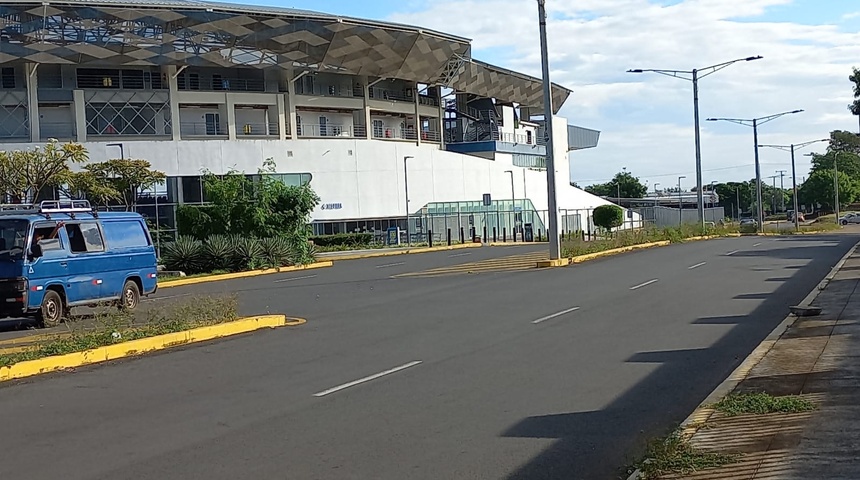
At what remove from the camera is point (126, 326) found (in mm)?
15438

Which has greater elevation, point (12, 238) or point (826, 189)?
point (826, 189)

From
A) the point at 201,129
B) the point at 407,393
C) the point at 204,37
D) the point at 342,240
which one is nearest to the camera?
the point at 407,393

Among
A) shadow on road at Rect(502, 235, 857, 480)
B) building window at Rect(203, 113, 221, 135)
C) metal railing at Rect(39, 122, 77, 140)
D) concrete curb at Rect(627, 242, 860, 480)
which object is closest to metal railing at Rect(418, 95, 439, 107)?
building window at Rect(203, 113, 221, 135)

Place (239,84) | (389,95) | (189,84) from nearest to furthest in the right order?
(189,84)
(239,84)
(389,95)

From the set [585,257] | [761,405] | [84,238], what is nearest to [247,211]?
[585,257]

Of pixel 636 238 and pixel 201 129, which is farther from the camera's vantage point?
pixel 201 129

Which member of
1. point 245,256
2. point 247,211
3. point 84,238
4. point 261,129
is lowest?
point 245,256

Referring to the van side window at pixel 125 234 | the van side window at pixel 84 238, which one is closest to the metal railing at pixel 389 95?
the van side window at pixel 125 234

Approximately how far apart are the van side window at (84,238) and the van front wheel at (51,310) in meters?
1.12

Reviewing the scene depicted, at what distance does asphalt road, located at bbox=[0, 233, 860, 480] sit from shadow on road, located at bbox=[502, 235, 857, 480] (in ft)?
A: 0.10

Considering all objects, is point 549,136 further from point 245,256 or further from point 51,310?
point 51,310

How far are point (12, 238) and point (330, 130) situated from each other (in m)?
57.1

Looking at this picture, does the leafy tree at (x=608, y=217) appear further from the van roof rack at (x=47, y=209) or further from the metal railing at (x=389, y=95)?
the van roof rack at (x=47, y=209)

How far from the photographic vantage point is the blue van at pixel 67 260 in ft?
57.8
